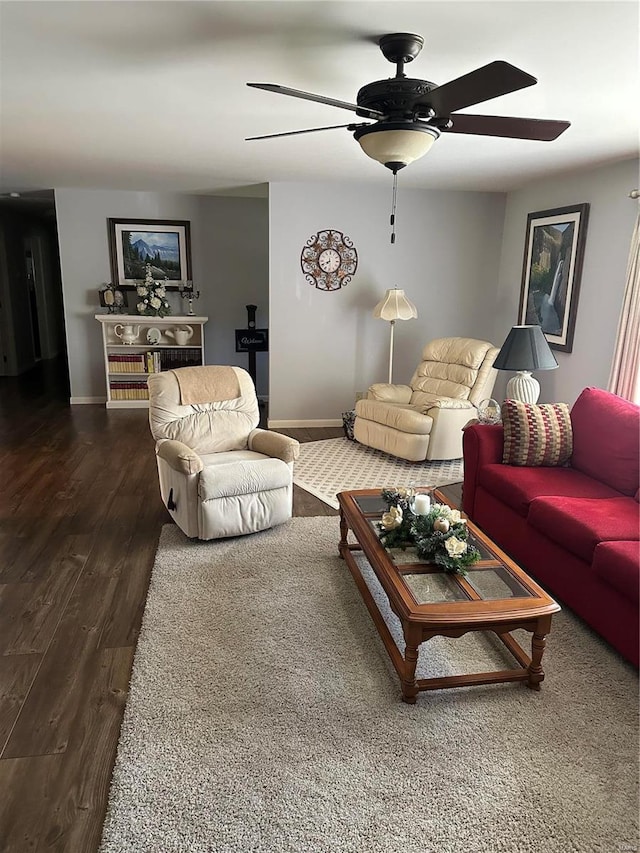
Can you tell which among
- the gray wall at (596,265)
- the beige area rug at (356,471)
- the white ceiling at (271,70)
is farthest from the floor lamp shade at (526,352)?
the white ceiling at (271,70)

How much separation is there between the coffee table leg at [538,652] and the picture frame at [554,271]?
324cm

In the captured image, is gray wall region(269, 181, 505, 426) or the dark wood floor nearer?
the dark wood floor

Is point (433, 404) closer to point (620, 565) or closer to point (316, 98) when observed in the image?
point (620, 565)

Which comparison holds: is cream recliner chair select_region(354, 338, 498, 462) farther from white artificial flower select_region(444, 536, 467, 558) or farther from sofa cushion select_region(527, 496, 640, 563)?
white artificial flower select_region(444, 536, 467, 558)

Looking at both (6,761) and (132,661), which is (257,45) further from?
(6,761)

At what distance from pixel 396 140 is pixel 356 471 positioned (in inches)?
117

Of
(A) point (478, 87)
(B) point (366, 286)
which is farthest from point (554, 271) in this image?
(A) point (478, 87)

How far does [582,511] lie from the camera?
278cm

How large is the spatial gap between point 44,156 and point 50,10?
2824 mm

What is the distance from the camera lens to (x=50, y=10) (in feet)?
6.29

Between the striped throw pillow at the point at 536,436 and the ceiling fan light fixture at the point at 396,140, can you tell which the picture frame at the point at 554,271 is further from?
the ceiling fan light fixture at the point at 396,140

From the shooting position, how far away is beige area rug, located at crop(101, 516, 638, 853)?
5.52ft

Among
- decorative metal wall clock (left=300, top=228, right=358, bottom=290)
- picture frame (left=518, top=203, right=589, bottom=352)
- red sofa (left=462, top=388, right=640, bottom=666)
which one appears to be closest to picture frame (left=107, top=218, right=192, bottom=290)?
decorative metal wall clock (left=300, top=228, right=358, bottom=290)

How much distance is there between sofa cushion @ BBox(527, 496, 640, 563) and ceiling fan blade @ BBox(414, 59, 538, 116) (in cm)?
182
